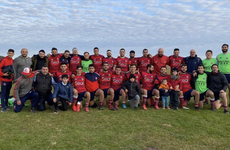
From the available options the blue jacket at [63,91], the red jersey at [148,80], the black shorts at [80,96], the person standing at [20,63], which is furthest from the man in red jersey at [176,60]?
the person standing at [20,63]

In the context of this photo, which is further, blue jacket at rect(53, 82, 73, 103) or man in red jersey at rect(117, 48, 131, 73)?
man in red jersey at rect(117, 48, 131, 73)

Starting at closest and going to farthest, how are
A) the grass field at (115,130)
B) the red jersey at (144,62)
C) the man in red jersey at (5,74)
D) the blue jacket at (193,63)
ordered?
the grass field at (115,130) < the man in red jersey at (5,74) < the blue jacket at (193,63) < the red jersey at (144,62)

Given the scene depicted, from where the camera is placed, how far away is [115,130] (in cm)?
513

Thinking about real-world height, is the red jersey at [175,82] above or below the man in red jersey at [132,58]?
below

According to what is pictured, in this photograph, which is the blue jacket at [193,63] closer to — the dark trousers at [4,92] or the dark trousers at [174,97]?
the dark trousers at [174,97]

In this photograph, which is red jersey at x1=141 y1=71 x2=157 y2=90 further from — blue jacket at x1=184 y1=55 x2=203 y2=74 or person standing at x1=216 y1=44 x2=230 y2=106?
person standing at x1=216 y1=44 x2=230 y2=106

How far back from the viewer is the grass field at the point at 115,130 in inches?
167

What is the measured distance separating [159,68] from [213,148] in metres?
5.23

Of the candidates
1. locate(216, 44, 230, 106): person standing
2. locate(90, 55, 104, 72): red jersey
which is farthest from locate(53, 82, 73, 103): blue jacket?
locate(216, 44, 230, 106): person standing

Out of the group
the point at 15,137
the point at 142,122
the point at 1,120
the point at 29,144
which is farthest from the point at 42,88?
the point at 142,122

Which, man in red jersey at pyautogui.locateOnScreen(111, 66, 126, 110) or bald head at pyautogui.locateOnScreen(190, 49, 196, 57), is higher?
bald head at pyautogui.locateOnScreen(190, 49, 196, 57)

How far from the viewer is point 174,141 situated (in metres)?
4.45

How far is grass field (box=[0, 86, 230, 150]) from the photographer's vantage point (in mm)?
4230

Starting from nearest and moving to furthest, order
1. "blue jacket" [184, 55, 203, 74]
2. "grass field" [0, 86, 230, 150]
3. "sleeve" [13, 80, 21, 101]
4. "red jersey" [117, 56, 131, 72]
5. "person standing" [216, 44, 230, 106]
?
"grass field" [0, 86, 230, 150] → "sleeve" [13, 80, 21, 101] → "person standing" [216, 44, 230, 106] → "blue jacket" [184, 55, 203, 74] → "red jersey" [117, 56, 131, 72]
